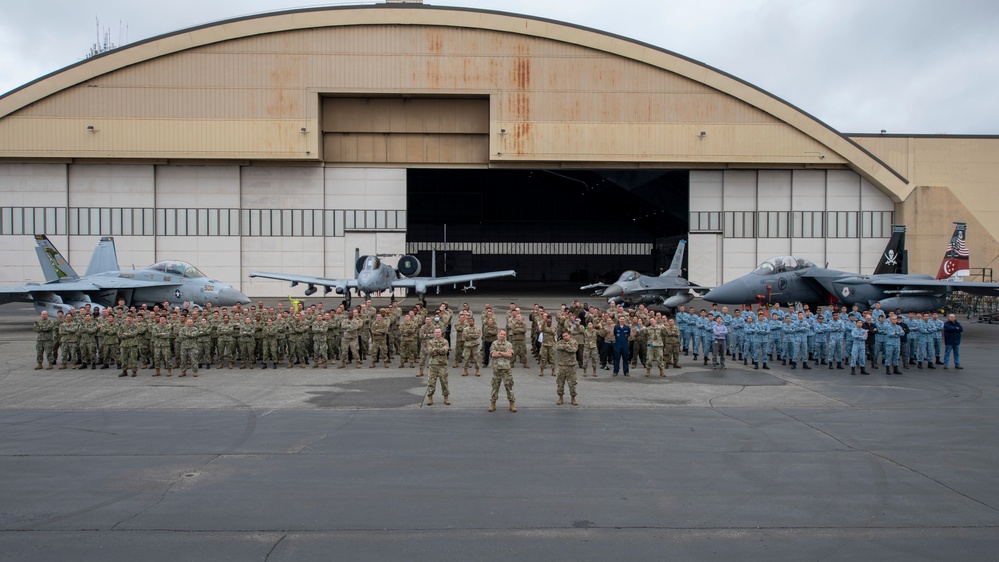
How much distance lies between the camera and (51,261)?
24.8 meters

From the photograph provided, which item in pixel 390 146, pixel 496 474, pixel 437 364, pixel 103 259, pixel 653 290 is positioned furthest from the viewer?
pixel 390 146

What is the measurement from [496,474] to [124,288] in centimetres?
2059

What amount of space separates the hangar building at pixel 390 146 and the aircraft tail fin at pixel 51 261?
11.1 m

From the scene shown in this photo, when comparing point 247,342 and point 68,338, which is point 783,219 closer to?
point 247,342

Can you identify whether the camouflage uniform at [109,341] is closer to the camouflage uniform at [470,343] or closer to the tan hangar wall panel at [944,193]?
the camouflage uniform at [470,343]

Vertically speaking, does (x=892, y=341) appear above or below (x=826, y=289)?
below

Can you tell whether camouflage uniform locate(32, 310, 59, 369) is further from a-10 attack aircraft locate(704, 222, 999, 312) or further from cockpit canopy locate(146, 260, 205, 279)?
a-10 attack aircraft locate(704, 222, 999, 312)

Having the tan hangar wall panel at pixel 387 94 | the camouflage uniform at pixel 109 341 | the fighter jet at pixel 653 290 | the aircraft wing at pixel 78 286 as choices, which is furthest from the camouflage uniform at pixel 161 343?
the tan hangar wall panel at pixel 387 94

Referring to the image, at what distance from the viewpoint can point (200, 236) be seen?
36344mm

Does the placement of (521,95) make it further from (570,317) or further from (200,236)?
(570,317)

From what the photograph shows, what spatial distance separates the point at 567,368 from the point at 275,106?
2814 cm

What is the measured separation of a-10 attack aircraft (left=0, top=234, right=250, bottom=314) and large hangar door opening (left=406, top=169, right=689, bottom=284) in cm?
3348

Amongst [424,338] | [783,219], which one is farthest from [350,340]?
[783,219]

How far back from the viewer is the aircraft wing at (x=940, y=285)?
2172 cm
